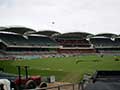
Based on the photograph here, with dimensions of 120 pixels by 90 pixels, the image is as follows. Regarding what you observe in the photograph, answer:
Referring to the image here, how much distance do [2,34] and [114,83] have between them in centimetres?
11218

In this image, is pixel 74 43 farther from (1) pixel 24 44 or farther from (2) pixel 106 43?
(1) pixel 24 44

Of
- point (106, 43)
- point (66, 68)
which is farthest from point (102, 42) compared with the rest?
point (66, 68)

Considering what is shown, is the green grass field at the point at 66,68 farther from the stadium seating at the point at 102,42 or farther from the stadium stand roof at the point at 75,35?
the stadium stand roof at the point at 75,35

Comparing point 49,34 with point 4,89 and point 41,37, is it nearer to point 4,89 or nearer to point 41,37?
point 41,37

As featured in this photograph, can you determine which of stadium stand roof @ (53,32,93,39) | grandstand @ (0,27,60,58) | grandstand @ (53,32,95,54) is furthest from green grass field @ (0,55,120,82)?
stadium stand roof @ (53,32,93,39)

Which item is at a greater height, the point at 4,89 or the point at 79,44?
the point at 4,89

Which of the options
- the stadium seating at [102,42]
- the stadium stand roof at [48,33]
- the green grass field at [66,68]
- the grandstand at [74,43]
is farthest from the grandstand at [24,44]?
the green grass field at [66,68]

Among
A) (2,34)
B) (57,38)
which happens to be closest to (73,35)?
(57,38)

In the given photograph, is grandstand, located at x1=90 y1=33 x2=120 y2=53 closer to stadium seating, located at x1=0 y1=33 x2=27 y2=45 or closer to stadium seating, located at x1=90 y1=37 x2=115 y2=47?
stadium seating, located at x1=90 y1=37 x2=115 y2=47

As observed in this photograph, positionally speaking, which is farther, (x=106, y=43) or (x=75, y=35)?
(x=75, y=35)

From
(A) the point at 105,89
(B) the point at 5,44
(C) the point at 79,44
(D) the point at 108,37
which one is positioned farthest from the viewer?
(D) the point at 108,37

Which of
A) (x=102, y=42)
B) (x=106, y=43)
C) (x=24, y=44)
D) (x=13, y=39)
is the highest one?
(x=13, y=39)

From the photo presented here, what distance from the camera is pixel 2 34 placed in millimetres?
120312

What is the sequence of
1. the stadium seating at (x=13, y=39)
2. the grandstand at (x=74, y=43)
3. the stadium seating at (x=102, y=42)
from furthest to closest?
the stadium seating at (x=102, y=42), the grandstand at (x=74, y=43), the stadium seating at (x=13, y=39)
